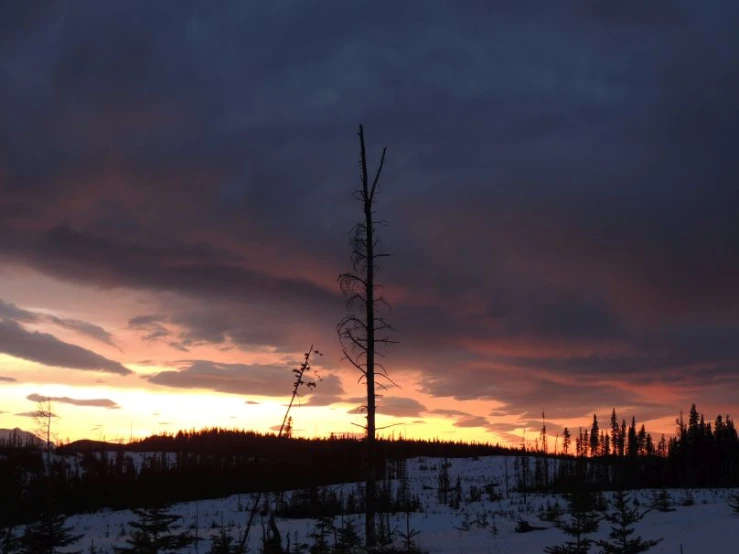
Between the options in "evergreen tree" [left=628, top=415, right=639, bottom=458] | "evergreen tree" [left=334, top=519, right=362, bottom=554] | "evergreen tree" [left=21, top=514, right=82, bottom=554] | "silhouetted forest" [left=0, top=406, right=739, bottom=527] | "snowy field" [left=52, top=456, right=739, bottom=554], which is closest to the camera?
"evergreen tree" [left=21, top=514, right=82, bottom=554]

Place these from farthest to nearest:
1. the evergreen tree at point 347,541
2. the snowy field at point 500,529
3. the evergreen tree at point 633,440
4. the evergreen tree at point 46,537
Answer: the evergreen tree at point 633,440, the snowy field at point 500,529, the evergreen tree at point 347,541, the evergreen tree at point 46,537

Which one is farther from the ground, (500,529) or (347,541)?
(347,541)

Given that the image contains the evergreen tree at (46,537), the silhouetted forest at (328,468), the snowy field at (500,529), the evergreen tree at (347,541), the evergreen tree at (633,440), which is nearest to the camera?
the evergreen tree at (46,537)

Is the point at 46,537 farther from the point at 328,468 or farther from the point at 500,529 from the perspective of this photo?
the point at 328,468

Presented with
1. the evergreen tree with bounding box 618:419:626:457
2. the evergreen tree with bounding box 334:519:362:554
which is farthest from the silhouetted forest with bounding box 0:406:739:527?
the evergreen tree with bounding box 334:519:362:554

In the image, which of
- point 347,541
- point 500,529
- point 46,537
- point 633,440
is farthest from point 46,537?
point 633,440

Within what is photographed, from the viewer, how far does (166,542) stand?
517 inches

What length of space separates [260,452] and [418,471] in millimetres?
43217

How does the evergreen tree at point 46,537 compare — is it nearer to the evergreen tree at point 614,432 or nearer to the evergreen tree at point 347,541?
the evergreen tree at point 347,541

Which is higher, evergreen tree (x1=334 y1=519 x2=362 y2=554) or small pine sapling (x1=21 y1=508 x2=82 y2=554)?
small pine sapling (x1=21 y1=508 x2=82 y2=554)

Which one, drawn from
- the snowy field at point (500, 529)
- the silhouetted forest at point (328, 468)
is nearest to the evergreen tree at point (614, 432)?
the silhouetted forest at point (328, 468)

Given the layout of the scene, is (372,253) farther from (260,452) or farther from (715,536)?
(260,452)

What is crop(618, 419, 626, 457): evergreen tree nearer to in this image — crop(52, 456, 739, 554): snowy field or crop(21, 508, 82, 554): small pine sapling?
crop(52, 456, 739, 554): snowy field

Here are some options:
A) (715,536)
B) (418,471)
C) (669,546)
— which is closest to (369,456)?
Result: (669,546)
